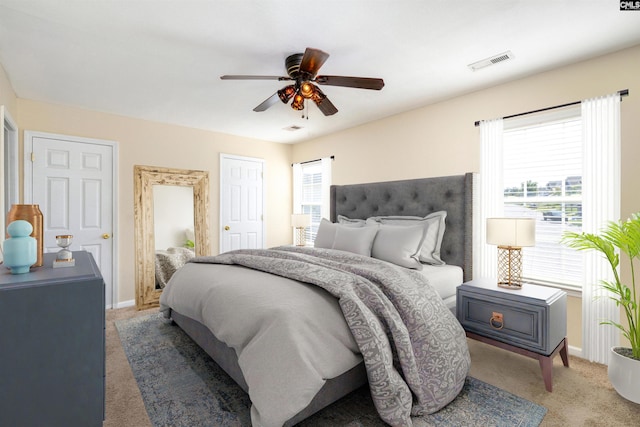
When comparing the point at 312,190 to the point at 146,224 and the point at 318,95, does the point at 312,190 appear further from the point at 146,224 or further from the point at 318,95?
the point at 318,95

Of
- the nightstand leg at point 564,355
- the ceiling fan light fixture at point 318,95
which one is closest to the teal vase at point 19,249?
the ceiling fan light fixture at point 318,95

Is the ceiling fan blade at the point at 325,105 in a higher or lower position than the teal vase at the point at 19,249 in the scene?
higher

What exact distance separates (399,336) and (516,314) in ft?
3.37

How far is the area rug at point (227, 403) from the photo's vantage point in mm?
1654

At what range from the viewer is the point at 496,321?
2.18m

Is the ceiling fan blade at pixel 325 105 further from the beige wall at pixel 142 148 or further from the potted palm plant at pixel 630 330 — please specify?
the beige wall at pixel 142 148

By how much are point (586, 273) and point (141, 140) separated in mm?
4805

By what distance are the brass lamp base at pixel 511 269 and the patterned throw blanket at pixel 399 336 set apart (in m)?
0.70

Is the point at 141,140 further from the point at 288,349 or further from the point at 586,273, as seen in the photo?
the point at 586,273

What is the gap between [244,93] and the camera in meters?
3.10

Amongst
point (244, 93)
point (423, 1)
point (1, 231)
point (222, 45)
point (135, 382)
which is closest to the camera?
point (423, 1)

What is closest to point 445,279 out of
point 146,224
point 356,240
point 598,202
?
point 356,240

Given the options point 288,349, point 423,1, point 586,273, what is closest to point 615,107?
point 586,273

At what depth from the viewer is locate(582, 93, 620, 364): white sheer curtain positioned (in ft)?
7.41
